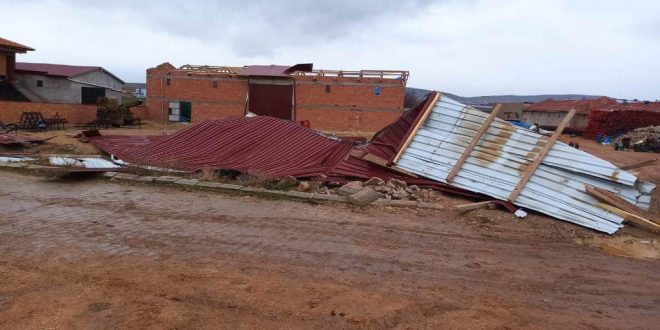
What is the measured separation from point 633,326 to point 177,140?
11.4 m

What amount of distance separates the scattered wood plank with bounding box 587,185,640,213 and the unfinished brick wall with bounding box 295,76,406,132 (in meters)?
18.9

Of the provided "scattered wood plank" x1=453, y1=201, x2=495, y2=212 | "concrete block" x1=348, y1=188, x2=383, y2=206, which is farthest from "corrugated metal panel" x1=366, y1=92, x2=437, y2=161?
"scattered wood plank" x1=453, y1=201, x2=495, y2=212

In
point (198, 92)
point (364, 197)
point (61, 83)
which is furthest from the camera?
point (61, 83)

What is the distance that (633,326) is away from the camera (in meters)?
4.12

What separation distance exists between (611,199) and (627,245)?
1295 mm

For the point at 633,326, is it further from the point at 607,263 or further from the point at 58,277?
the point at 58,277

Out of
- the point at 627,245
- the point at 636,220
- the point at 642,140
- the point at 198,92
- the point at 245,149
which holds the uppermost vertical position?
the point at 198,92

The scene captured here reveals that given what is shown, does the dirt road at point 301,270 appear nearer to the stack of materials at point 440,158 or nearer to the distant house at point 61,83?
the stack of materials at point 440,158

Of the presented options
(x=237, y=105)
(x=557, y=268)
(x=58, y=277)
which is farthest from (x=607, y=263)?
(x=237, y=105)

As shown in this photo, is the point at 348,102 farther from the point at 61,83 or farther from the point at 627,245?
the point at 627,245

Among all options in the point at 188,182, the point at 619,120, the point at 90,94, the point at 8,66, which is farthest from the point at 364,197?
the point at 90,94

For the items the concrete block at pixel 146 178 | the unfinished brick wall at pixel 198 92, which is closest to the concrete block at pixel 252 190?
the concrete block at pixel 146 178

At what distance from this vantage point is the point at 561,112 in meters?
35.0

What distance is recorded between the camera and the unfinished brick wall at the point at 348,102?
26797mm
